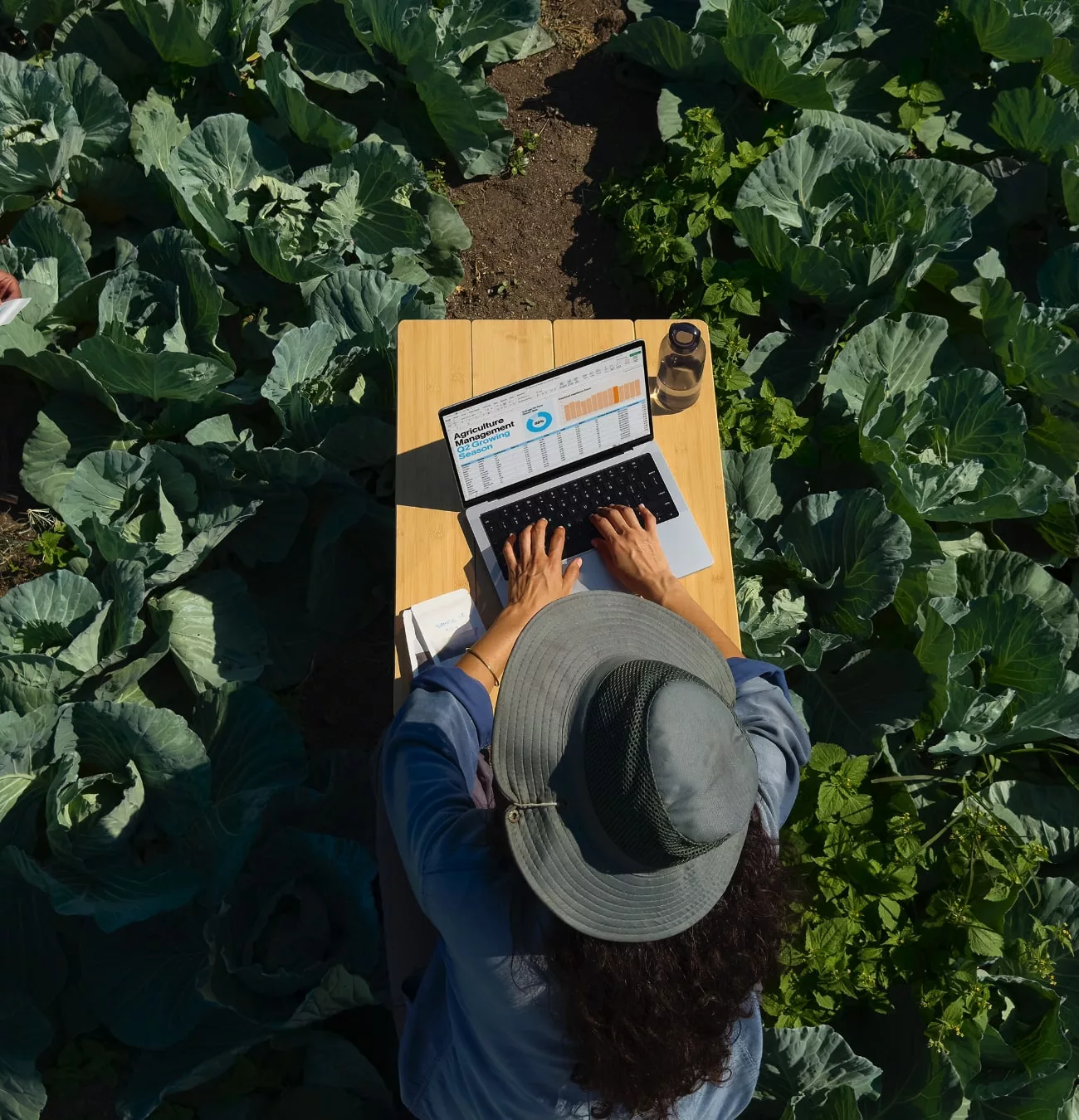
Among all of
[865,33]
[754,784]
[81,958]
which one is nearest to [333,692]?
[81,958]

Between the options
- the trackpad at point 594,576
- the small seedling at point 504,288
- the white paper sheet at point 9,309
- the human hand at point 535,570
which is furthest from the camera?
the small seedling at point 504,288

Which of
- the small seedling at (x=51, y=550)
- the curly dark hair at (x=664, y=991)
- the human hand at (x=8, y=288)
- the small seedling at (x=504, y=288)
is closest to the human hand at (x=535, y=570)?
the curly dark hair at (x=664, y=991)

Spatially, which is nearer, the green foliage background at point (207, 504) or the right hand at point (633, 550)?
the right hand at point (633, 550)

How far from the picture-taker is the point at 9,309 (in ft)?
11.4

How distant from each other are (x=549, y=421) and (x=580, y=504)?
0.80ft

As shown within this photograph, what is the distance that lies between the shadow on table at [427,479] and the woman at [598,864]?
0.63 m

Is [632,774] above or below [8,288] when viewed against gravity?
below

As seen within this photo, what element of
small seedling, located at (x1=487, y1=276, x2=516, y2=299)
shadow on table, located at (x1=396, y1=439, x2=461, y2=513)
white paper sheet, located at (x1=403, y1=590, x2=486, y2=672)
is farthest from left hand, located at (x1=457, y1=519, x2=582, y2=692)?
small seedling, located at (x1=487, y1=276, x2=516, y2=299)

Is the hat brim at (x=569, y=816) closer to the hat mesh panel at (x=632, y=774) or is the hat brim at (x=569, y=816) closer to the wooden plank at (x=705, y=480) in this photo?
the hat mesh panel at (x=632, y=774)

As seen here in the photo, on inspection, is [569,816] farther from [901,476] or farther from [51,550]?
[51,550]

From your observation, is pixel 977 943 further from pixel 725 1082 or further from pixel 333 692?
pixel 333 692

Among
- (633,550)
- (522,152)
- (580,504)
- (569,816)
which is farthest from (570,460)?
(522,152)

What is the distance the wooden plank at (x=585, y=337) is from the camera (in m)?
3.03

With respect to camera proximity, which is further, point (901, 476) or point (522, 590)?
point (901, 476)
